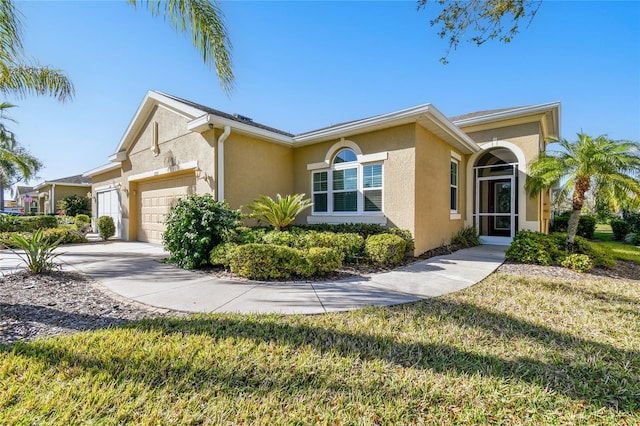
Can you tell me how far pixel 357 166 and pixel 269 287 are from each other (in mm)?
5730

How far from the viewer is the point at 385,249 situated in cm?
726

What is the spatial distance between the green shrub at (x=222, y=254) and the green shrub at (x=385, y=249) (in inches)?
135

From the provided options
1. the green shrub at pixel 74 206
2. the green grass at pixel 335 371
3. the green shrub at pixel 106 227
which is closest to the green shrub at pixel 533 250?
the green grass at pixel 335 371

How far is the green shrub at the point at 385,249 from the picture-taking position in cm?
730

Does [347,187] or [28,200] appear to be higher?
[28,200]

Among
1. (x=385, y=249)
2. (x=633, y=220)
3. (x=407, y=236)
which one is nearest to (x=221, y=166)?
(x=385, y=249)

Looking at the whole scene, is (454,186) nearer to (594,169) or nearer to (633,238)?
(594,169)

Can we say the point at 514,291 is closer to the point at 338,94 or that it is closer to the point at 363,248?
the point at 363,248

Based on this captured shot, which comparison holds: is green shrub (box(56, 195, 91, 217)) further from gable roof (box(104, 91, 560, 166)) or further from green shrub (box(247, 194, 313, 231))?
green shrub (box(247, 194, 313, 231))

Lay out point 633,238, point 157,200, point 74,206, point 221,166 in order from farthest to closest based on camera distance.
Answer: point 74,206, point 633,238, point 157,200, point 221,166

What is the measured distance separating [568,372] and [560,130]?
1548 centimetres

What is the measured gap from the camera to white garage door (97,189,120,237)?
14.8 m

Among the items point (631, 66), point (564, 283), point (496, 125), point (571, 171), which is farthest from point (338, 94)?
point (564, 283)

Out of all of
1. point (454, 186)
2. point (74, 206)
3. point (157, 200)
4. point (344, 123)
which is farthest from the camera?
point (74, 206)
